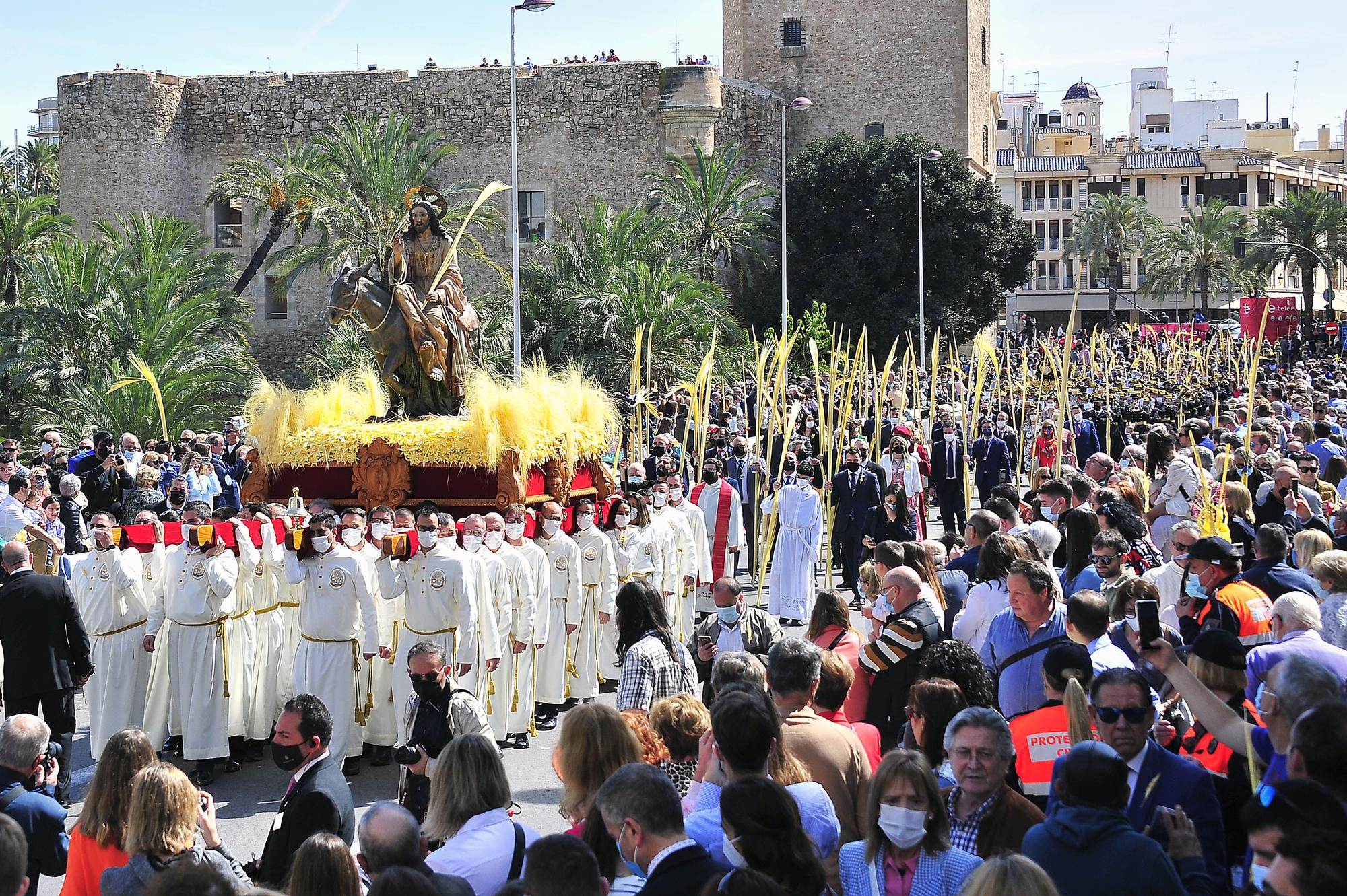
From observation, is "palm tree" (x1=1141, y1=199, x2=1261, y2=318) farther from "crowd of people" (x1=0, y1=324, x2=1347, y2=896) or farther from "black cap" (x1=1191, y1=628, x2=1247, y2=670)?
"black cap" (x1=1191, y1=628, x2=1247, y2=670)

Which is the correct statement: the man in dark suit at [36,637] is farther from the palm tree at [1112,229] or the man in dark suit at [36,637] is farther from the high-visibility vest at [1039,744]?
the palm tree at [1112,229]

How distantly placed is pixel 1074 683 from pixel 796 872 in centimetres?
149

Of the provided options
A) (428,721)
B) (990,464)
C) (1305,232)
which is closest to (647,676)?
(428,721)

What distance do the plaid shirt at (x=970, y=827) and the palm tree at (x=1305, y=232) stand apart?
2122 inches

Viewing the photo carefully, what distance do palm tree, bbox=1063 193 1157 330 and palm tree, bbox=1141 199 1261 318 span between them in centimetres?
219

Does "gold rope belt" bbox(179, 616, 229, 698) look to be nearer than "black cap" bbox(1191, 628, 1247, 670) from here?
No

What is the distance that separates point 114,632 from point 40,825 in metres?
4.10

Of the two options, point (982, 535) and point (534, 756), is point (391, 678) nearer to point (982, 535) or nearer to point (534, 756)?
point (534, 756)

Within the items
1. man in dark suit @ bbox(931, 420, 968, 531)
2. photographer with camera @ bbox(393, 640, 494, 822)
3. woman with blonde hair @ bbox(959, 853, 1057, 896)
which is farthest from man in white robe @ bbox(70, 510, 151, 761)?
man in dark suit @ bbox(931, 420, 968, 531)

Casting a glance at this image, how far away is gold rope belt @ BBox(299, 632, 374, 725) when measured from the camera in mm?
9219

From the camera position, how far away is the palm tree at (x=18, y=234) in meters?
33.1

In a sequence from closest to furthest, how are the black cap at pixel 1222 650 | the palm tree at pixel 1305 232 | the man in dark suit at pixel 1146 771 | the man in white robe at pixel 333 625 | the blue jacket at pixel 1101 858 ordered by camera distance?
the blue jacket at pixel 1101 858, the man in dark suit at pixel 1146 771, the black cap at pixel 1222 650, the man in white robe at pixel 333 625, the palm tree at pixel 1305 232

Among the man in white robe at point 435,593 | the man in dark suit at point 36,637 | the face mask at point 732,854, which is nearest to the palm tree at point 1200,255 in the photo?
the man in white robe at point 435,593

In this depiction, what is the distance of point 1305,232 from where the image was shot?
180 ft
